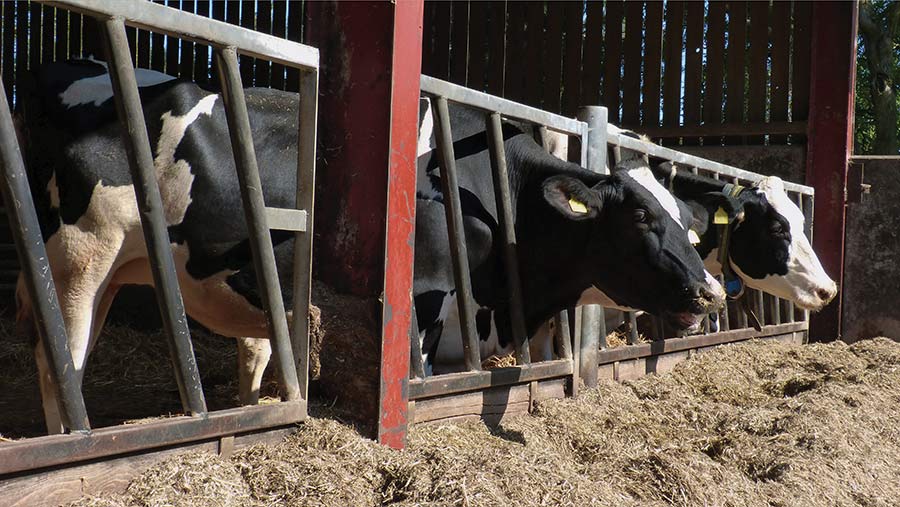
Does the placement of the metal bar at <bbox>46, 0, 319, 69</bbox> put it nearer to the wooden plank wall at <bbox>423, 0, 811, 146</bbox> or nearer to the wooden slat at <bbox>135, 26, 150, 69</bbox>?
the wooden plank wall at <bbox>423, 0, 811, 146</bbox>

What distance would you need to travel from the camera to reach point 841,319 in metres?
9.76

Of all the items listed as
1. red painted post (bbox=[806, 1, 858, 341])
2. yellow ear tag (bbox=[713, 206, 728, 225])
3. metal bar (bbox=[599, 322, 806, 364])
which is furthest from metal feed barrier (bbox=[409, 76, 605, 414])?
red painted post (bbox=[806, 1, 858, 341])

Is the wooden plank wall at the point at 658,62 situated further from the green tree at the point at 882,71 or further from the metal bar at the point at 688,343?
the green tree at the point at 882,71

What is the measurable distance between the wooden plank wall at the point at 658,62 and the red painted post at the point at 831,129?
0.18m

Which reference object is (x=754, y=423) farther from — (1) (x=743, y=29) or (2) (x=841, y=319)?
(1) (x=743, y=29)

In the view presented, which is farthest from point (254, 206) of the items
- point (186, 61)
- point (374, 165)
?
point (186, 61)

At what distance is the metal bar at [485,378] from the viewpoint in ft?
12.3

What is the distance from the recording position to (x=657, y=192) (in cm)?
489

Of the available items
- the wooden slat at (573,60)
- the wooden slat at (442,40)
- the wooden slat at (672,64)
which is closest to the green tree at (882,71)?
the wooden slat at (672,64)

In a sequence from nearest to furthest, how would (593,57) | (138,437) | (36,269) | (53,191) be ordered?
(36,269), (138,437), (53,191), (593,57)

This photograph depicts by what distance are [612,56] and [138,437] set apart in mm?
8801

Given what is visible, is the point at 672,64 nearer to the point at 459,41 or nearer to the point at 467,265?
the point at 459,41

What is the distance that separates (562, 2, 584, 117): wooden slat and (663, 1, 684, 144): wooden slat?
915 mm

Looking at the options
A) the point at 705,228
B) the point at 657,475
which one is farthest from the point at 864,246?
the point at 657,475
